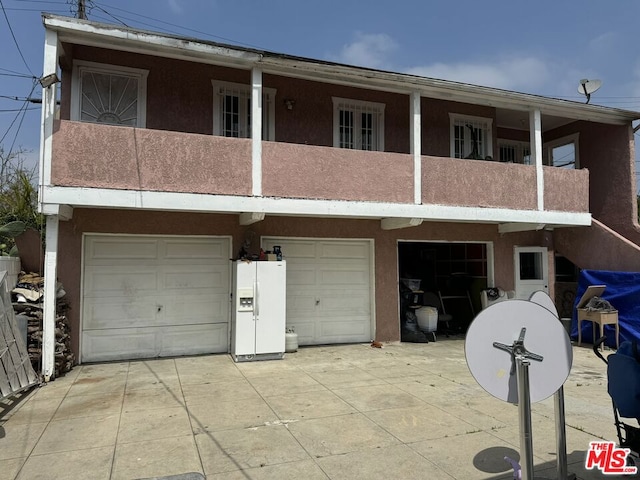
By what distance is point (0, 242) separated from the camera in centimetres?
882

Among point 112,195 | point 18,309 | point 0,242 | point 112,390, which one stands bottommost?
point 112,390

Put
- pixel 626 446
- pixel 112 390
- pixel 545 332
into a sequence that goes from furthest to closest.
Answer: pixel 112 390
pixel 626 446
pixel 545 332

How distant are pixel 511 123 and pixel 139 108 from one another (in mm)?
9865

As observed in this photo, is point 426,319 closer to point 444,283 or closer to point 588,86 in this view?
point 444,283

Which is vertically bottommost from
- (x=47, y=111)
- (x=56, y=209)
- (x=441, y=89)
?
(x=56, y=209)

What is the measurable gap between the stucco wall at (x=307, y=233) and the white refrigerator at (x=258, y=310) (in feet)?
3.37

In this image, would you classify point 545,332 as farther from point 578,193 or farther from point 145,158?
point 578,193

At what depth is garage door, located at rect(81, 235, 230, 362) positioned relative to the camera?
8.21m

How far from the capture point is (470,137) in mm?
11438

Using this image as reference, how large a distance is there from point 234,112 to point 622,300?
9395mm

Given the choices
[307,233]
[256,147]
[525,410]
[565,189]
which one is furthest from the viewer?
[565,189]

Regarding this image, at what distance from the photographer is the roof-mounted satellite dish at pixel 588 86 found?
11.8 m

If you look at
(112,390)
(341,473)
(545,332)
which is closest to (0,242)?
(112,390)

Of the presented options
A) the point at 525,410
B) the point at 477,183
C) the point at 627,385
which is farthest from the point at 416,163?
the point at 525,410
